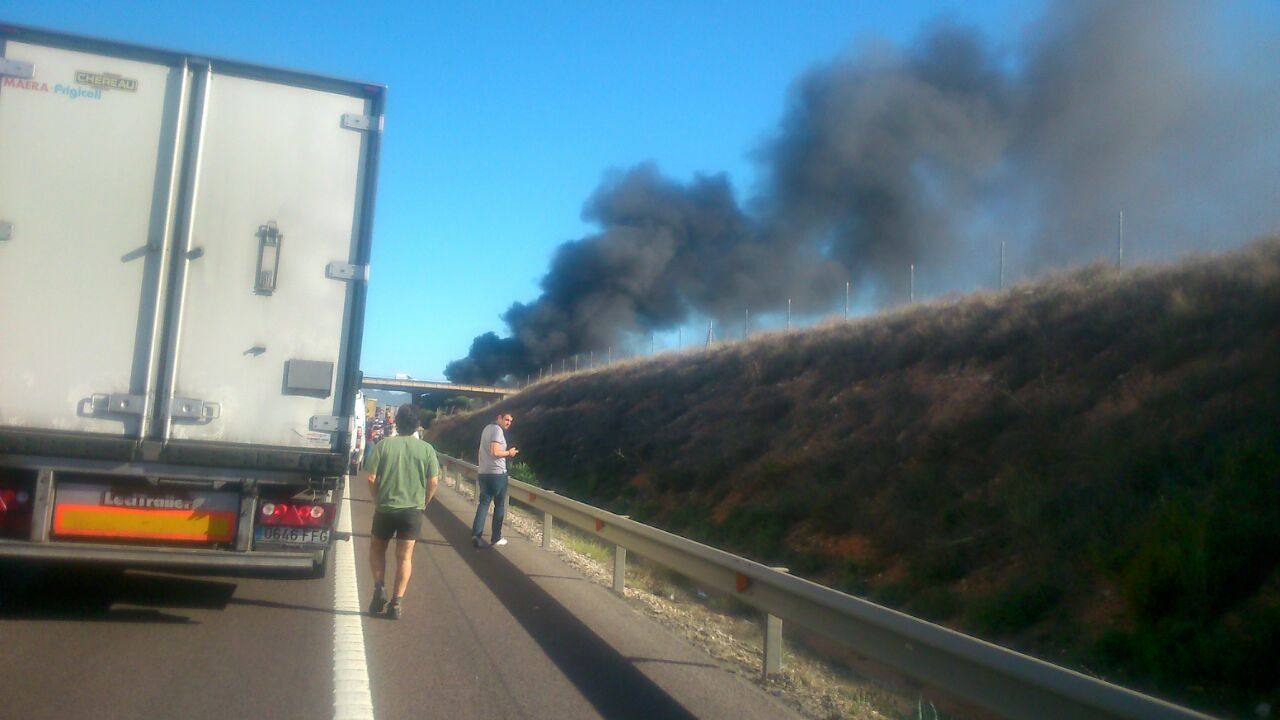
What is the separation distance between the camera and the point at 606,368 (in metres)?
40.1

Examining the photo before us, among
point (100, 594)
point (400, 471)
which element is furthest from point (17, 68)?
point (100, 594)

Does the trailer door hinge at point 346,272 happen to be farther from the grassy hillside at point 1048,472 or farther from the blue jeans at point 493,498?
the grassy hillside at point 1048,472

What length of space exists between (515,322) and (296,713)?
61.4 m

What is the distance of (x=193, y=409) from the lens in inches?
271

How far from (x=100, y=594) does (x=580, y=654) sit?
3975 mm

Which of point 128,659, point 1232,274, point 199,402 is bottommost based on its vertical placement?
point 128,659

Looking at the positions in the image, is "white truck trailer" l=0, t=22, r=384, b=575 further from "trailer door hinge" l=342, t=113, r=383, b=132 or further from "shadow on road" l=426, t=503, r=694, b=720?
"shadow on road" l=426, t=503, r=694, b=720

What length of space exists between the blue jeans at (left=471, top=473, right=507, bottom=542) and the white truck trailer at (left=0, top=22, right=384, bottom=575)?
446 centimetres

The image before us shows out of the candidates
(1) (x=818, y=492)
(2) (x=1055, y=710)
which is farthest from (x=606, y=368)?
(2) (x=1055, y=710)

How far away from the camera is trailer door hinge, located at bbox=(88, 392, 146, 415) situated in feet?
Answer: 22.1

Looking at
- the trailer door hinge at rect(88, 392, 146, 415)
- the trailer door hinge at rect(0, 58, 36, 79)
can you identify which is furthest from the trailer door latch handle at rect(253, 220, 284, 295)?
the trailer door hinge at rect(0, 58, 36, 79)

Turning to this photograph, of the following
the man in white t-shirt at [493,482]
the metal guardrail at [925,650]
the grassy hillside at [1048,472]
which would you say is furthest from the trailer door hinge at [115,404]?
the grassy hillside at [1048,472]

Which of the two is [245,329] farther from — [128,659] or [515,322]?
[515,322]

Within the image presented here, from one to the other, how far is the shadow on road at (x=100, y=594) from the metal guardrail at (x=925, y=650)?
377cm
